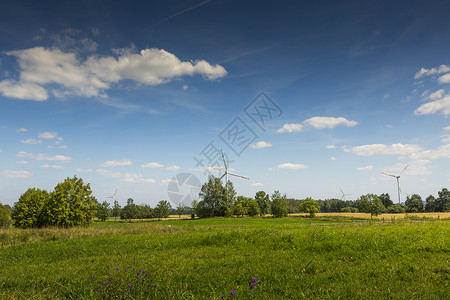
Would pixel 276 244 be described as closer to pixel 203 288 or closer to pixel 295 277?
pixel 295 277

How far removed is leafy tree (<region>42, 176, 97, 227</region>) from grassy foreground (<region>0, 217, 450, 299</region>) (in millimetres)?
26582

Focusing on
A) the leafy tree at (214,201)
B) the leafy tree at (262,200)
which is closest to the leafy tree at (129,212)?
the leafy tree at (214,201)

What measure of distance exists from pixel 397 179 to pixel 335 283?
80.9m

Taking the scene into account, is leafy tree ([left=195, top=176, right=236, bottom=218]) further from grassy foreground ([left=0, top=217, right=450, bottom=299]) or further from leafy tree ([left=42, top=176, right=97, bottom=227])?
grassy foreground ([left=0, top=217, right=450, bottom=299])

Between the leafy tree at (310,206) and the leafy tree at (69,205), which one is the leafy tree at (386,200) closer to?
the leafy tree at (310,206)

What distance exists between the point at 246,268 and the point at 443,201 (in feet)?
593

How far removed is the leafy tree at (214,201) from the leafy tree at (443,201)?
12099cm

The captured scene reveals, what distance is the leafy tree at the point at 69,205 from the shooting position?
132 feet

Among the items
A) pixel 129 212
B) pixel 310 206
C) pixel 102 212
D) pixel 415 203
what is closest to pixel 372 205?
pixel 310 206

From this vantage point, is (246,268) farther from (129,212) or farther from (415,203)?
(415,203)

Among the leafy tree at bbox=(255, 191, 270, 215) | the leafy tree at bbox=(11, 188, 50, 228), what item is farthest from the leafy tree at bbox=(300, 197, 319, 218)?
the leafy tree at bbox=(11, 188, 50, 228)

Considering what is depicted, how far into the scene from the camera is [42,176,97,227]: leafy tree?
132 ft

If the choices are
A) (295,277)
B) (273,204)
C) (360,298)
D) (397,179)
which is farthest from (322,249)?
(273,204)

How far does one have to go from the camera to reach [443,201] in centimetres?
14012
